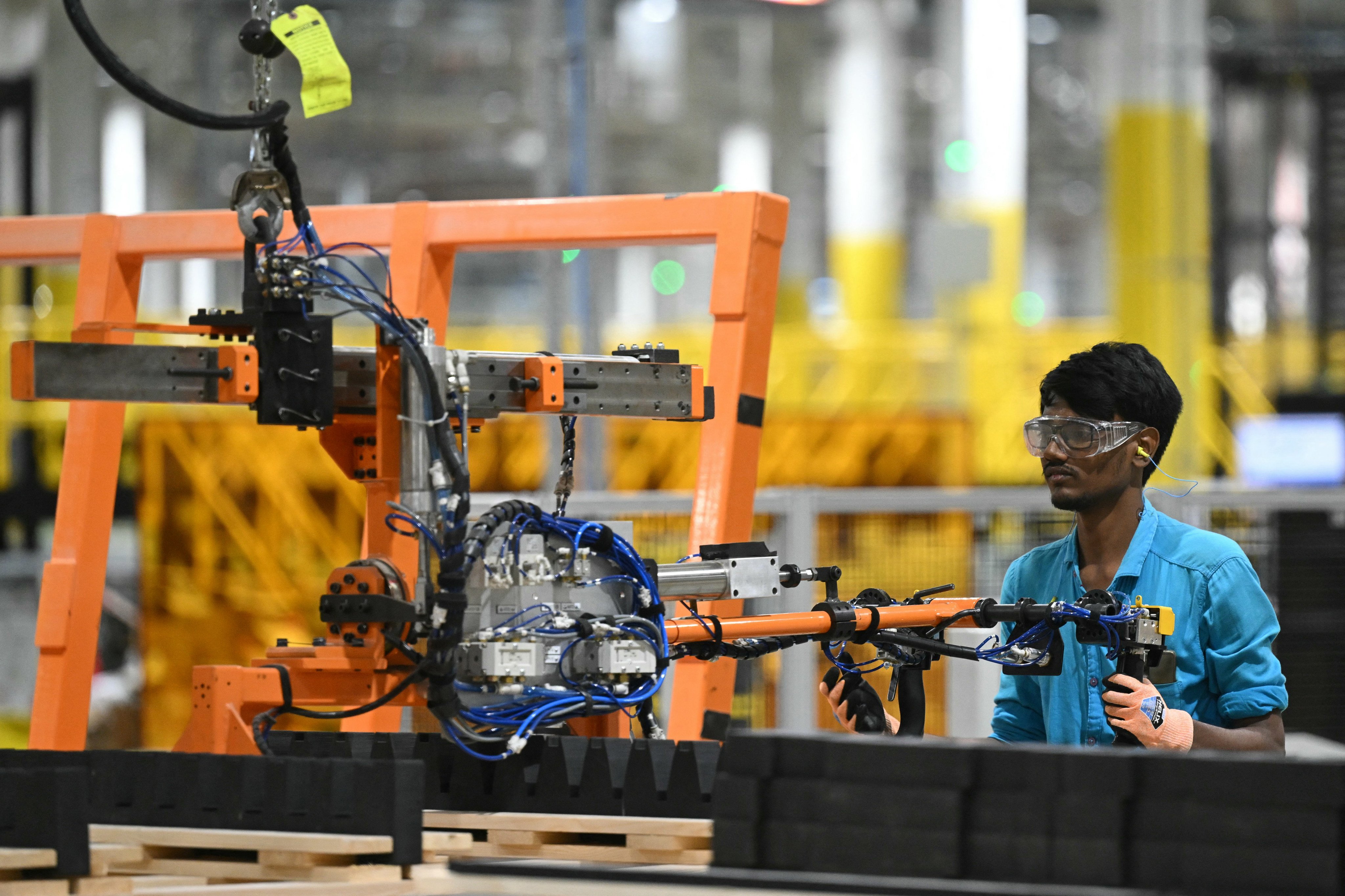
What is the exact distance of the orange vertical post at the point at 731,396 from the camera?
509 cm

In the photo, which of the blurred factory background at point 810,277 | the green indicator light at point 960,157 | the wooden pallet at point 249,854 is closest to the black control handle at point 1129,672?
the wooden pallet at point 249,854

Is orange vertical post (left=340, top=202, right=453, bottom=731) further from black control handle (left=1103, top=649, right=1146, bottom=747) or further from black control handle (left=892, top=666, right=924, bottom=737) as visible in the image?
black control handle (left=1103, top=649, right=1146, bottom=747)

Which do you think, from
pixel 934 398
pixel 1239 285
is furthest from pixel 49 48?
pixel 1239 285

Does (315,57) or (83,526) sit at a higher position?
(315,57)

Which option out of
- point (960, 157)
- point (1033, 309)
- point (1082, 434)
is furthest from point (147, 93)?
point (1033, 309)

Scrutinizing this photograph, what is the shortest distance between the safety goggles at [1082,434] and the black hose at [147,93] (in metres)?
1.89

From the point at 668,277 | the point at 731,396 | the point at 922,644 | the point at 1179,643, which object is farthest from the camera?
the point at 668,277

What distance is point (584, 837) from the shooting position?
3.71m

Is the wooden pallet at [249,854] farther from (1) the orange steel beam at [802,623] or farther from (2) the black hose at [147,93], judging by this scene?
(2) the black hose at [147,93]

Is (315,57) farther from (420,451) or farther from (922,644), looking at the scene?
(922,644)

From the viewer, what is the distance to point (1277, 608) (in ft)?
24.7

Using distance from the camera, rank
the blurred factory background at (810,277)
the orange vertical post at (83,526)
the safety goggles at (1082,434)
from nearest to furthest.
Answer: the safety goggles at (1082,434), the orange vertical post at (83,526), the blurred factory background at (810,277)

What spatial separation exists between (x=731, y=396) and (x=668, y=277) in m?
31.7

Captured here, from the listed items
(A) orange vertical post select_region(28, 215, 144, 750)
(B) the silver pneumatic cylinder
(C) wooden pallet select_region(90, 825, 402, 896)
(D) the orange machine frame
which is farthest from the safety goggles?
(A) orange vertical post select_region(28, 215, 144, 750)
